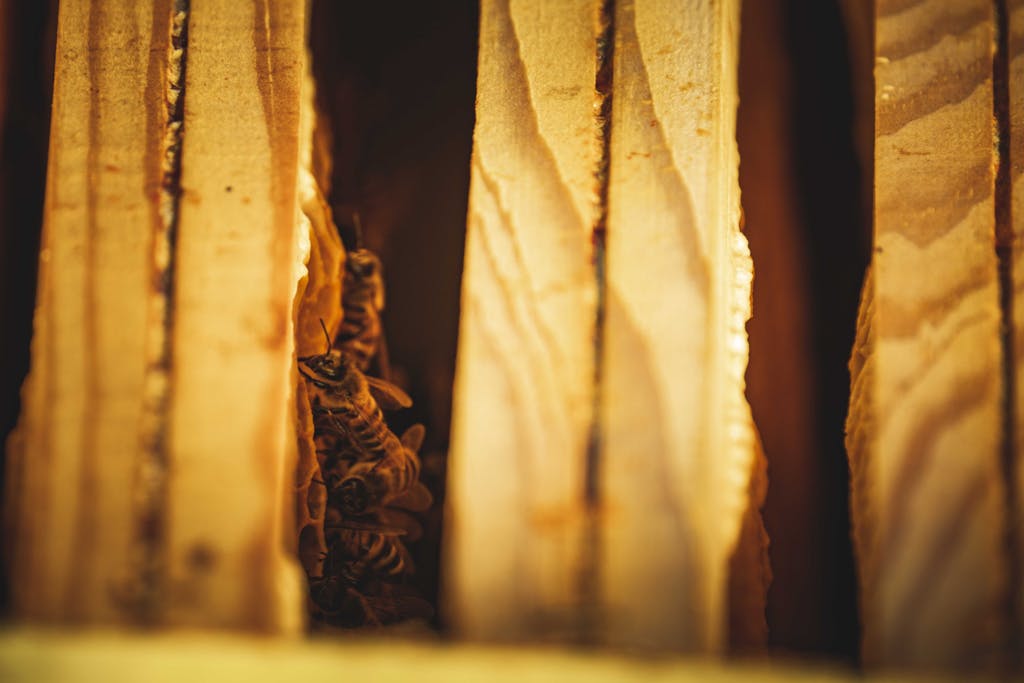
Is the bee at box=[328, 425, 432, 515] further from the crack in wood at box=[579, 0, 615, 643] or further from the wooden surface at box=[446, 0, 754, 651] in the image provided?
the crack in wood at box=[579, 0, 615, 643]

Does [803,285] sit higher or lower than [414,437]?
higher

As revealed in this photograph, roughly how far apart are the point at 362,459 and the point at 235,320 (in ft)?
2.85

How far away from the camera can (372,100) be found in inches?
106

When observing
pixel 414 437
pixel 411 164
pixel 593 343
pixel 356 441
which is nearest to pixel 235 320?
pixel 593 343

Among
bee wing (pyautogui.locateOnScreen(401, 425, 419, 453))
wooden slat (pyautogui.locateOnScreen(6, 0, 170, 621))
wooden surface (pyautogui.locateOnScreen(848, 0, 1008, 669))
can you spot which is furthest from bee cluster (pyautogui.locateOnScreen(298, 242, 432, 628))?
wooden surface (pyautogui.locateOnScreen(848, 0, 1008, 669))

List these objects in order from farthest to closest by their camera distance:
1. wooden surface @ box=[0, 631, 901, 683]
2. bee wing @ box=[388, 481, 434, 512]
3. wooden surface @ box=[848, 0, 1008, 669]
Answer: bee wing @ box=[388, 481, 434, 512] < wooden surface @ box=[848, 0, 1008, 669] < wooden surface @ box=[0, 631, 901, 683]

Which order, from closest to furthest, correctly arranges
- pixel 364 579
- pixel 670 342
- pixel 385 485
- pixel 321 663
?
pixel 321 663 < pixel 670 342 < pixel 364 579 < pixel 385 485

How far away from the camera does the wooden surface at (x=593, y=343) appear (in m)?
1.58

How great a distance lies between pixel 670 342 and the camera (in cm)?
163

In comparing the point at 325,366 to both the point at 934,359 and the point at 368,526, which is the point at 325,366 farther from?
the point at 934,359

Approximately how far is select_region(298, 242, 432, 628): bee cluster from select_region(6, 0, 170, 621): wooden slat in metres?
0.73

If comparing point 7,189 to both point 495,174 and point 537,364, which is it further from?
point 537,364

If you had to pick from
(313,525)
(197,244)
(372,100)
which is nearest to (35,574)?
(197,244)

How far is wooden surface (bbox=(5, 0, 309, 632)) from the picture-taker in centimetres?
162
